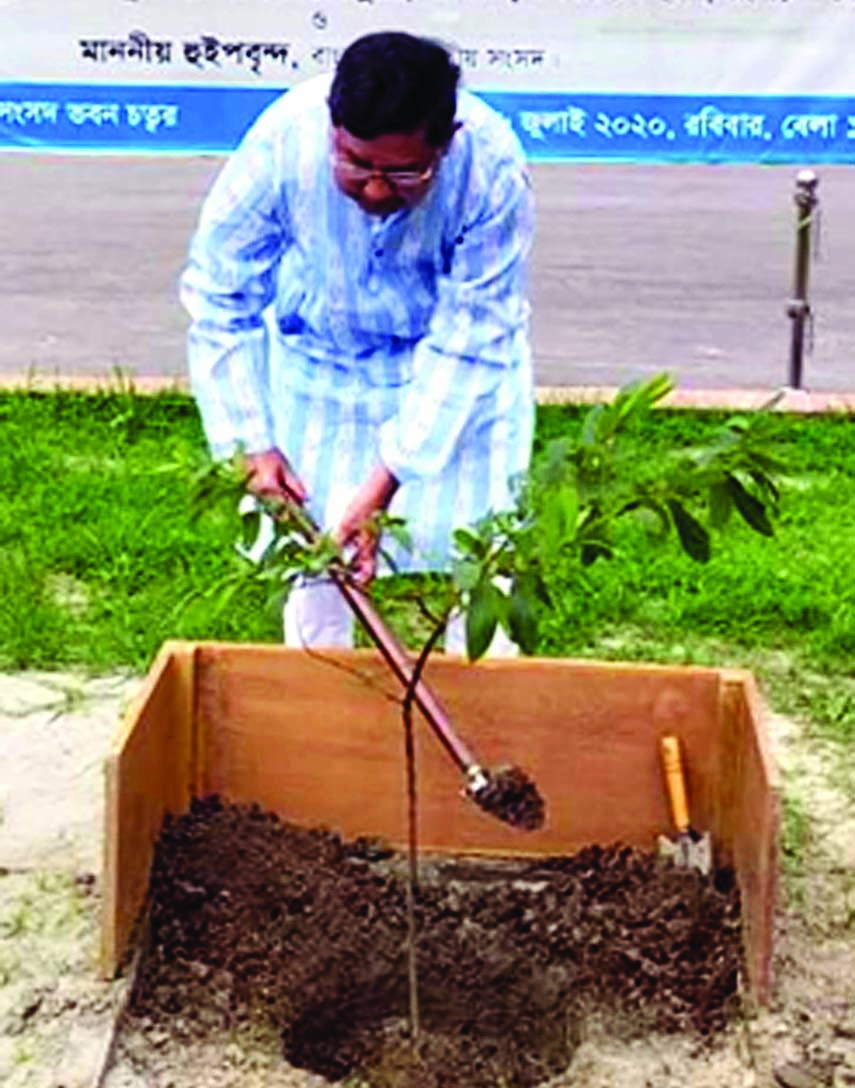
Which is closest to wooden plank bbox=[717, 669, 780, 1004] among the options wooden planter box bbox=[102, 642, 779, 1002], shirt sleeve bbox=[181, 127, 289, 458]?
wooden planter box bbox=[102, 642, 779, 1002]

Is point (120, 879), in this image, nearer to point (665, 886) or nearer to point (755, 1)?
point (665, 886)

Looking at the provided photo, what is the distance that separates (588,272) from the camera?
32.2ft

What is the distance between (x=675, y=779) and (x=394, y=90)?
3.99 ft

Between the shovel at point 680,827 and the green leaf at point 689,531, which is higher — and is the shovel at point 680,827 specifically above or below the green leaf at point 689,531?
below

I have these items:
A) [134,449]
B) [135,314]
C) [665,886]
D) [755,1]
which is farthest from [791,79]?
[665,886]

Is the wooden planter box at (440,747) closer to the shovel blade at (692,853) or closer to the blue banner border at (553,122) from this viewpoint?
the shovel blade at (692,853)

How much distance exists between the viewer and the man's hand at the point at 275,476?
12.3ft

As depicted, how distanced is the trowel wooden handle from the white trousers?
1.32 feet

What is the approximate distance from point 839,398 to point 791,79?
3.19 feet

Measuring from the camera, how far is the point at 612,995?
11.9 feet

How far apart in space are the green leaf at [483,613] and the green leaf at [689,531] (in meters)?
0.24

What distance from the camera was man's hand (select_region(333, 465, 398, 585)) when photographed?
11.9 feet

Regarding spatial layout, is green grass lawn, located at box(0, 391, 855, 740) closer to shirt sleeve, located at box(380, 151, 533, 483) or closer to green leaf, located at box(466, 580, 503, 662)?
shirt sleeve, located at box(380, 151, 533, 483)

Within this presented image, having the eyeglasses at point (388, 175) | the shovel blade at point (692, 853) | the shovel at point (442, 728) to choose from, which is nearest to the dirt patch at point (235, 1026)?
the shovel blade at point (692, 853)
